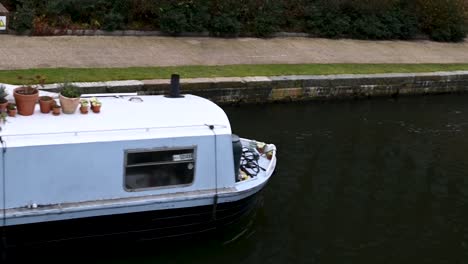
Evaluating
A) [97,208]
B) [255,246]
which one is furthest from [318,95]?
[97,208]

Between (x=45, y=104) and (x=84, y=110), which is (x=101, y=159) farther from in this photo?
(x=45, y=104)

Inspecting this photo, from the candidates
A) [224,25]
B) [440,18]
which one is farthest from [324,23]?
[440,18]

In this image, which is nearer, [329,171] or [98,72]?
[329,171]

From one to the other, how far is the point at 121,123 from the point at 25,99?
1040mm

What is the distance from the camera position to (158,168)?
291 inches

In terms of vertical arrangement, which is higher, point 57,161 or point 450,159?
point 57,161

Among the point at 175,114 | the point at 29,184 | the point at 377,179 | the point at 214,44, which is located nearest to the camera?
the point at 29,184

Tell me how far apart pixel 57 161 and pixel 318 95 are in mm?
8545

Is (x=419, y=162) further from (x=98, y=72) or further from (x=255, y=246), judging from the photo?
(x=98, y=72)

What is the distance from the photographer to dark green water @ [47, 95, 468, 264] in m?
7.98

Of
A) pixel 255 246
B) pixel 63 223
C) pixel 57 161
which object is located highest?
pixel 57 161

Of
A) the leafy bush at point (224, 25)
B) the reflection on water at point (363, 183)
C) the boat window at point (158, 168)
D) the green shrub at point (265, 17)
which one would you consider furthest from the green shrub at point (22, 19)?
the boat window at point (158, 168)

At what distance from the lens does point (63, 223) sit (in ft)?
22.8

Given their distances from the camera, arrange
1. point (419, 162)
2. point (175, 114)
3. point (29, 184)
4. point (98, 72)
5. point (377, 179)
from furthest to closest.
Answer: point (98, 72) → point (419, 162) → point (377, 179) → point (175, 114) → point (29, 184)
